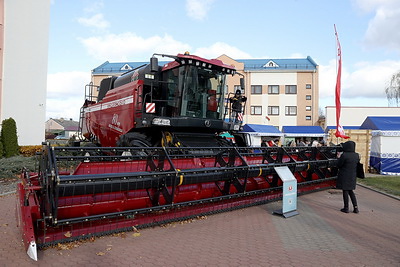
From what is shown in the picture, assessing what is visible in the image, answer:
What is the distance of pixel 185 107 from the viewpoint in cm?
825

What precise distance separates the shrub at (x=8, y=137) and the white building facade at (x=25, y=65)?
2890mm

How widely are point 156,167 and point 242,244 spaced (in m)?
1.95

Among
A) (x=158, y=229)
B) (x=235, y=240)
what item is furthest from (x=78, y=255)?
(x=235, y=240)

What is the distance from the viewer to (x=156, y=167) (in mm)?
5676

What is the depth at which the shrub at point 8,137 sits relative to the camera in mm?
15625

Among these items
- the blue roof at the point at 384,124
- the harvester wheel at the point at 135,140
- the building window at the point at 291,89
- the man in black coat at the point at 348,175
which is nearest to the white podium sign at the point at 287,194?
the man in black coat at the point at 348,175

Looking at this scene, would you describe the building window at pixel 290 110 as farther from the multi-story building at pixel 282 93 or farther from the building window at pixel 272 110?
the building window at pixel 272 110

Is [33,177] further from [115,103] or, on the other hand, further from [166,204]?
[115,103]

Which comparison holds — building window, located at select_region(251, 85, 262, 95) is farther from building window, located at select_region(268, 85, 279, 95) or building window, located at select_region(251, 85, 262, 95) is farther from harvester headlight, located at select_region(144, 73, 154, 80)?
harvester headlight, located at select_region(144, 73, 154, 80)

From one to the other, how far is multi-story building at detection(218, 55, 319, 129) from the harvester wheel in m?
31.4

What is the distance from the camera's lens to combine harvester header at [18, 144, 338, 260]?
4367mm

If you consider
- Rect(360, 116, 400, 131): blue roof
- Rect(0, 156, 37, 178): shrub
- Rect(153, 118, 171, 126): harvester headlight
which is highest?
Rect(360, 116, 400, 131): blue roof

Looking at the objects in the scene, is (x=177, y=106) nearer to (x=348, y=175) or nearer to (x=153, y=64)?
(x=153, y=64)

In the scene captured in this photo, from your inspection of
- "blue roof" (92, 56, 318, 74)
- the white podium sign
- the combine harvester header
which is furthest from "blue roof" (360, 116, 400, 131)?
"blue roof" (92, 56, 318, 74)
